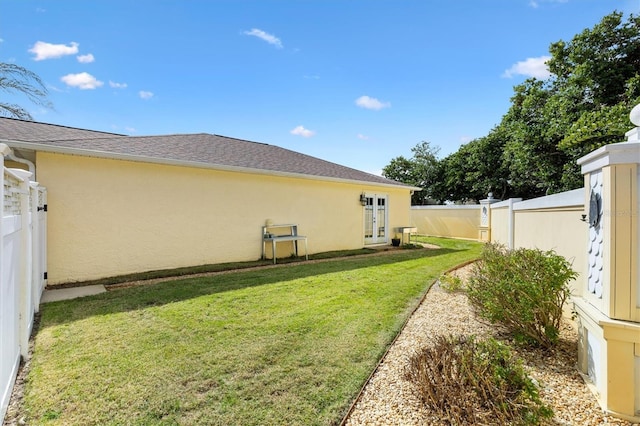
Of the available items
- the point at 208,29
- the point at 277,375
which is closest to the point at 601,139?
the point at 277,375

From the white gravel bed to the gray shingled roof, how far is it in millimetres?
6916

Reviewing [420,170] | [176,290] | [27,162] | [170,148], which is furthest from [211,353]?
[420,170]

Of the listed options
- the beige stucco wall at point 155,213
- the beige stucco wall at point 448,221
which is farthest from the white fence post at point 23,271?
the beige stucco wall at point 448,221

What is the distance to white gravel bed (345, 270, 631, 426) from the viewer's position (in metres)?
2.37

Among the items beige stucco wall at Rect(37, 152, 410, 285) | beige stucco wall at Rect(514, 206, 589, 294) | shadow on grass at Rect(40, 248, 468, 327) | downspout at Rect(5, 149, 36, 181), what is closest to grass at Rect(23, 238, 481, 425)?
shadow on grass at Rect(40, 248, 468, 327)

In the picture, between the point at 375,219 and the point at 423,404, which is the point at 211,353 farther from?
the point at 375,219

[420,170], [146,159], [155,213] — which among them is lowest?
[155,213]

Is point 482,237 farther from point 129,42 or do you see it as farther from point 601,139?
point 129,42

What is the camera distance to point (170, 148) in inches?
349

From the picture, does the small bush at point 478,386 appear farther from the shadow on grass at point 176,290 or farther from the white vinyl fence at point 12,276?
the shadow on grass at point 176,290

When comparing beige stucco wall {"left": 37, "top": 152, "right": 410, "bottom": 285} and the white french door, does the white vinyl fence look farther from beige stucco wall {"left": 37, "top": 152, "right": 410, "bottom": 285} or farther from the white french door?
the white french door

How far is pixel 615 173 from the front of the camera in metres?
2.48

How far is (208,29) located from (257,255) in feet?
26.0

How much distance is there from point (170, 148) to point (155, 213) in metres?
2.29
